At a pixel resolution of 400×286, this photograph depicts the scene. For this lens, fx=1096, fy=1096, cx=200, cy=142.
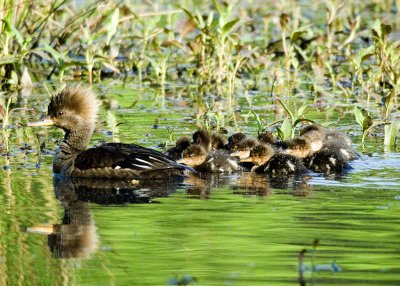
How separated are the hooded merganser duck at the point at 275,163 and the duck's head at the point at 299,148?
0.30m

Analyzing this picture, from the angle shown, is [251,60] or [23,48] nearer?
[23,48]

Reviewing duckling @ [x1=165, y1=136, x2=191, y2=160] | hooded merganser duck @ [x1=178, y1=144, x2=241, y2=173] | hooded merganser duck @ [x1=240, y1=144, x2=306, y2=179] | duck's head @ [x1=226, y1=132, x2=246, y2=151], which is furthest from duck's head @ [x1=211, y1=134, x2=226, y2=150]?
hooded merganser duck @ [x1=240, y1=144, x2=306, y2=179]

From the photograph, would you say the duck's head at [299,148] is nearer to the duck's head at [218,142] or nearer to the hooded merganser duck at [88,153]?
the duck's head at [218,142]

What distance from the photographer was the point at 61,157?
8.58 metres

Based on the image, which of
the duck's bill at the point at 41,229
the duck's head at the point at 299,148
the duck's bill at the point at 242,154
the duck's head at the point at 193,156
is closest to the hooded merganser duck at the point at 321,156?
the duck's head at the point at 299,148

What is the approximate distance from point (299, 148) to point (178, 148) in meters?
0.99

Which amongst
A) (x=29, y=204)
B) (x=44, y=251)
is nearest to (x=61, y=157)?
(x=29, y=204)

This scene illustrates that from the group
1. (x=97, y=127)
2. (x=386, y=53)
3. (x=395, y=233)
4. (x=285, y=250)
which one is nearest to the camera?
(x=285, y=250)

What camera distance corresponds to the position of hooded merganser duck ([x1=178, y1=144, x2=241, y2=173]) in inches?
342

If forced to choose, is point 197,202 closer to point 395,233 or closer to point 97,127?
point 395,233

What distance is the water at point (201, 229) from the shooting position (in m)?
5.33

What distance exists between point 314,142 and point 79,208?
2.71 m

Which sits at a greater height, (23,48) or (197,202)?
(23,48)

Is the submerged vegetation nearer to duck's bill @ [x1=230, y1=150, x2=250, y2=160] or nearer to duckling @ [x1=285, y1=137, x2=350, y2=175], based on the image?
duckling @ [x1=285, y1=137, x2=350, y2=175]
